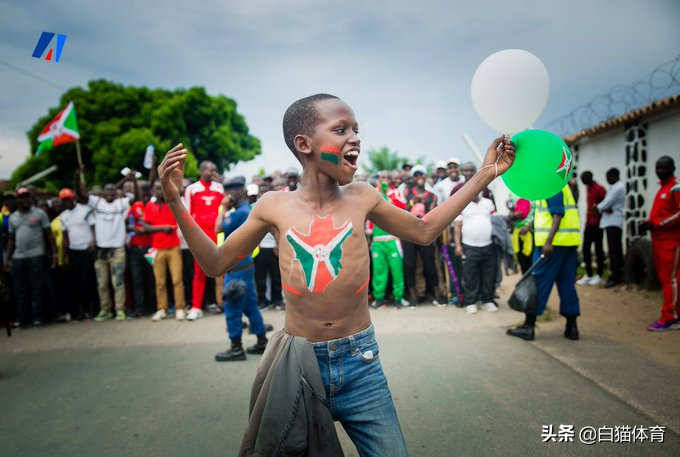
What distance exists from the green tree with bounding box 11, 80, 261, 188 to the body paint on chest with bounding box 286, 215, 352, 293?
77.8 ft

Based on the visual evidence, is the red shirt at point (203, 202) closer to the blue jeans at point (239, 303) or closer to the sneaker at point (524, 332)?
the blue jeans at point (239, 303)

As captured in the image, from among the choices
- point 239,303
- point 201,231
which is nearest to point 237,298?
point 239,303

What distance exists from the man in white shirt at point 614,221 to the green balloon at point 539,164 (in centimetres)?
714

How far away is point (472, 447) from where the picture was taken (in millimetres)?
3035

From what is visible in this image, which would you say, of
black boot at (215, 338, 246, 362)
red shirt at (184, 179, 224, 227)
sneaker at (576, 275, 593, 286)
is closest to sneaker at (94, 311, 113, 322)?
red shirt at (184, 179, 224, 227)

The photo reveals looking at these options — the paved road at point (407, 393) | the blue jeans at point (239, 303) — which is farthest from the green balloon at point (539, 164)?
the blue jeans at point (239, 303)

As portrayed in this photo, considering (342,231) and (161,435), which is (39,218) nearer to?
(161,435)

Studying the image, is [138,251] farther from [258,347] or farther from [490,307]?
[490,307]

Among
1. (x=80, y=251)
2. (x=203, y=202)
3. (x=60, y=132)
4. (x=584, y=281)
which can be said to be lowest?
(x=584, y=281)

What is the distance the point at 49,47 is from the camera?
324 cm

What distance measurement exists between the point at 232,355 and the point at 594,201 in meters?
7.48

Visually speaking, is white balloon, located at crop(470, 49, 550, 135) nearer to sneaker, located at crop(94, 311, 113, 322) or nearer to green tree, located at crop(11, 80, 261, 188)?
sneaker, located at crop(94, 311, 113, 322)

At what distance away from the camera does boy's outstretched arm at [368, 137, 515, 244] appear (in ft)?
7.04

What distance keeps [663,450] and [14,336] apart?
8087 mm
